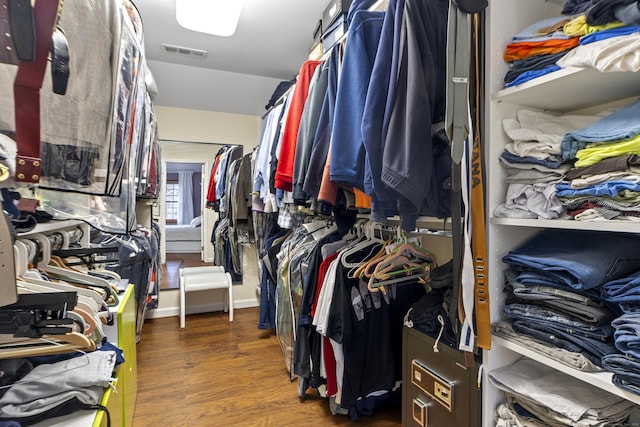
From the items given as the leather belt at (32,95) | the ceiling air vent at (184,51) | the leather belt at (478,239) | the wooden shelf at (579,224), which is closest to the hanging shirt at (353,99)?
the leather belt at (478,239)

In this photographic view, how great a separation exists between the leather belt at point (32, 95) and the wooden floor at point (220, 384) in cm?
167

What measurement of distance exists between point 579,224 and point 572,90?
39cm

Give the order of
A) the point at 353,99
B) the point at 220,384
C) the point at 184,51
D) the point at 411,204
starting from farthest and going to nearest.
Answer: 1. the point at 184,51
2. the point at 220,384
3. the point at 353,99
4. the point at 411,204

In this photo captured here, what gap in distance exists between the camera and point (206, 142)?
3.52 meters

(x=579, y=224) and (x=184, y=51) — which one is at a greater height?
(x=184, y=51)

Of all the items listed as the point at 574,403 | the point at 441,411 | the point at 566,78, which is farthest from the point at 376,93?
the point at 441,411

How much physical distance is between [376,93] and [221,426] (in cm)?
178

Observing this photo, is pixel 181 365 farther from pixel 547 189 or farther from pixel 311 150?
pixel 547 189

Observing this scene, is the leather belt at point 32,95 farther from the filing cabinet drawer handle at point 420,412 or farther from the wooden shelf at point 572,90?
the filing cabinet drawer handle at point 420,412

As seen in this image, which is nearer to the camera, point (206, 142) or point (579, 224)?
point (579, 224)

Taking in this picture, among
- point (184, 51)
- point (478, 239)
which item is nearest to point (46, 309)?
point (478, 239)

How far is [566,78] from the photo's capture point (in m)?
0.82

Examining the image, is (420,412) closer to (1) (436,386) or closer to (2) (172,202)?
(1) (436,386)

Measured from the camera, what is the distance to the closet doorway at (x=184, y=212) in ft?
11.4
